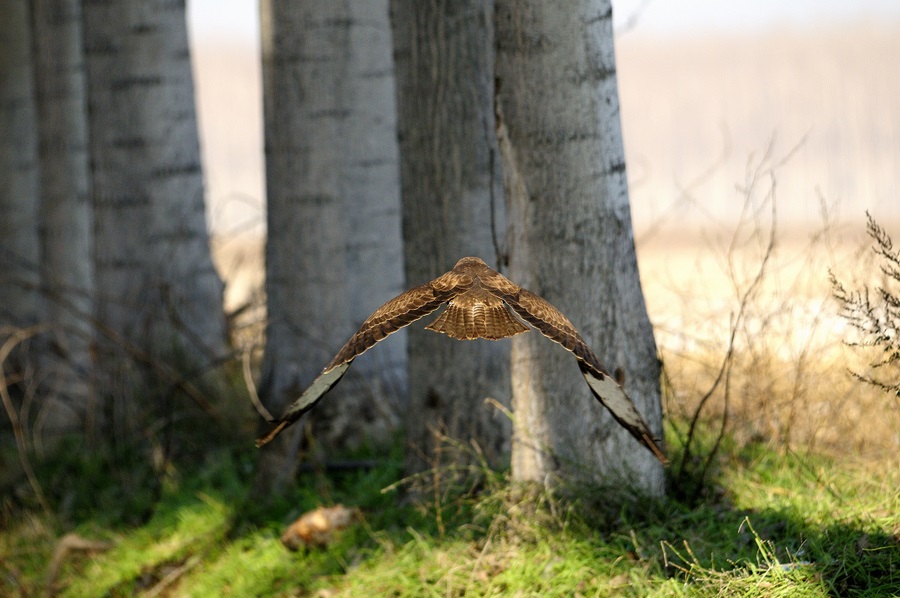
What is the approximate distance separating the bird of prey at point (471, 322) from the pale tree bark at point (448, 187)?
179 cm

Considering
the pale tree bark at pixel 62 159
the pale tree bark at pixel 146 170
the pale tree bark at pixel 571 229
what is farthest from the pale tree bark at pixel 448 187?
the pale tree bark at pixel 62 159

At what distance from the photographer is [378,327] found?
2.13m

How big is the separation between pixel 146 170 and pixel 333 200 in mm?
1879

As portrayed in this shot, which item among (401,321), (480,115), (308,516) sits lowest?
(308,516)

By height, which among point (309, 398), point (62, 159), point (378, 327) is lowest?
point (309, 398)

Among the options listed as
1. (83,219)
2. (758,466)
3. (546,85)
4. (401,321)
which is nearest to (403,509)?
(758,466)

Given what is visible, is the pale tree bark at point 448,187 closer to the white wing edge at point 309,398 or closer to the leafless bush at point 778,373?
the leafless bush at point 778,373

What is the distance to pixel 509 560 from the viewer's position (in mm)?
3650

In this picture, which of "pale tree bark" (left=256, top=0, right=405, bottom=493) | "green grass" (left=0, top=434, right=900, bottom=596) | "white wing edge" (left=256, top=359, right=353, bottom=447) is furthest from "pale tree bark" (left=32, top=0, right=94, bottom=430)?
"white wing edge" (left=256, top=359, right=353, bottom=447)

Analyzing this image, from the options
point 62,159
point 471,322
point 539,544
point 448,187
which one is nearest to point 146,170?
point 62,159

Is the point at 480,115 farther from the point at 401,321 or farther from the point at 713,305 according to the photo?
the point at 401,321

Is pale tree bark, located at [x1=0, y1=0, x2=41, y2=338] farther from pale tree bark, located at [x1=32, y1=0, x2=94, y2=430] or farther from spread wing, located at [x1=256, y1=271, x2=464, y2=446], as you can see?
spread wing, located at [x1=256, y1=271, x2=464, y2=446]

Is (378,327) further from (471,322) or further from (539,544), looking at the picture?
(539,544)

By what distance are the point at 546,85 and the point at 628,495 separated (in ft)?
4.90
